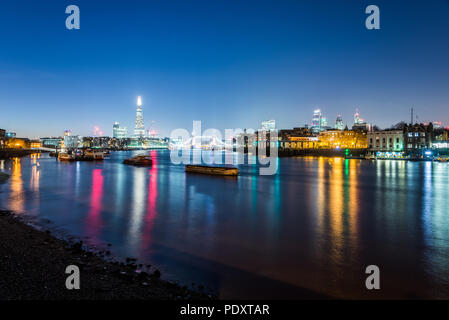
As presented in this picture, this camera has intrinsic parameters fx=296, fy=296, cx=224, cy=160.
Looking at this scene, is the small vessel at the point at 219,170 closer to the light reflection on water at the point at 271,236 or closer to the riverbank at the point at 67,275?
the light reflection on water at the point at 271,236

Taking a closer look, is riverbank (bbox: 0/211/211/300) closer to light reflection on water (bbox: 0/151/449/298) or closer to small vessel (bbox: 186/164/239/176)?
light reflection on water (bbox: 0/151/449/298)

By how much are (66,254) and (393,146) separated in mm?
146957

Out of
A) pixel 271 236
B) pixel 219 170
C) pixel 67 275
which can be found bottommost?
pixel 271 236

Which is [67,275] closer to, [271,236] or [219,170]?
[271,236]

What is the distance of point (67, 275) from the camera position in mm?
6680

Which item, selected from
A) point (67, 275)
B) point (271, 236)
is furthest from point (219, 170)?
point (67, 275)

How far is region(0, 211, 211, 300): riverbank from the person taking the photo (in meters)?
5.73

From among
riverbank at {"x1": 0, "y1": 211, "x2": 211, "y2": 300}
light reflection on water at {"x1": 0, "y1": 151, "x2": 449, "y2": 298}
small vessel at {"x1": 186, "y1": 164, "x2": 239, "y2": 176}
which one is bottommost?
light reflection on water at {"x1": 0, "y1": 151, "x2": 449, "y2": 298}

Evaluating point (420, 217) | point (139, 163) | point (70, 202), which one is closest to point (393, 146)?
point (139, 163)

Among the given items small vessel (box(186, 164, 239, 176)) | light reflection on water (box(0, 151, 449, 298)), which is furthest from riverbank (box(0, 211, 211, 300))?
small vessel (box(186, 164, 239, 176))

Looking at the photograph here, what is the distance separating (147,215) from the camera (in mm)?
15680
